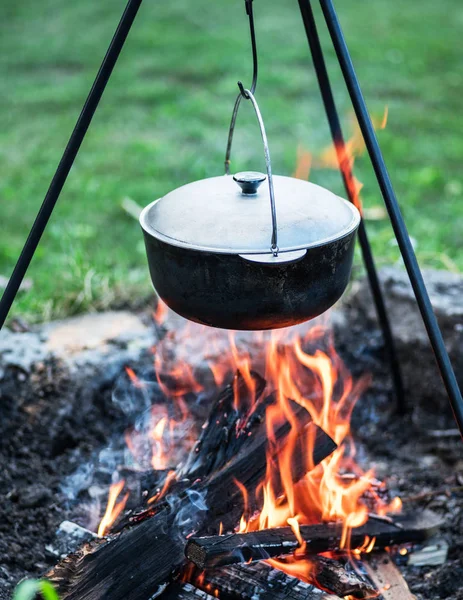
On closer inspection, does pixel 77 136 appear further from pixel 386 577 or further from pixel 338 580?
pixel 386 577

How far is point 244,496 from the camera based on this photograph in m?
2.33

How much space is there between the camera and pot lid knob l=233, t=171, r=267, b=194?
2.01 metres

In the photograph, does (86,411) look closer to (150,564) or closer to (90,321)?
(90,321)

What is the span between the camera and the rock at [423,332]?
323cm

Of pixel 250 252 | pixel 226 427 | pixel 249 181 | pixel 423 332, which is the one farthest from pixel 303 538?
pixel 423 332

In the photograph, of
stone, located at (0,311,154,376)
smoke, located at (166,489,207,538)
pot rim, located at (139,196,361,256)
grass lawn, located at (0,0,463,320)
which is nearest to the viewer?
pot rim, located at (139,196,361,256)

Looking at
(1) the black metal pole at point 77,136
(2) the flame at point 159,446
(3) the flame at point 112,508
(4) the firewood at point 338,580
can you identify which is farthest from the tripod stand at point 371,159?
(2) the flame at point 159,446

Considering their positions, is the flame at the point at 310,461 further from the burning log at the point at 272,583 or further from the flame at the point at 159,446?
the flame at the point at 159,446

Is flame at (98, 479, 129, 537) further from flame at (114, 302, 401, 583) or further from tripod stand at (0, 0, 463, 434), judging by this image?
tripod stand at (0, 0, 463, 434)

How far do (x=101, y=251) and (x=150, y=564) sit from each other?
2.93 meters

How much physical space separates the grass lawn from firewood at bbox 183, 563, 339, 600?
184 centimetres

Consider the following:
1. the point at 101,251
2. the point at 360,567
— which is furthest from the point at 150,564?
the point at 101,251

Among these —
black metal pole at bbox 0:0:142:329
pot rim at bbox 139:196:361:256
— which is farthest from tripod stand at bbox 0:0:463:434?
pot rim at bbox 139:196:361:256

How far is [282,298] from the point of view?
1948 mm
